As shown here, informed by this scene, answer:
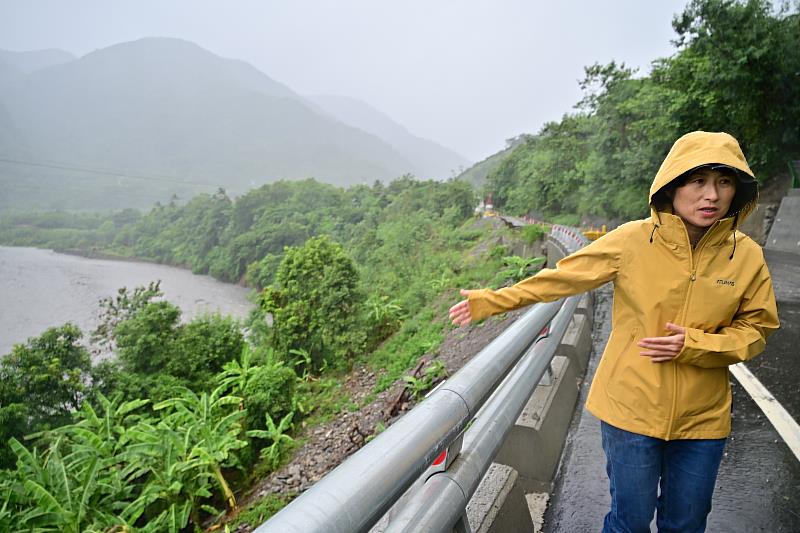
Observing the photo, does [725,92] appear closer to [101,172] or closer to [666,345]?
[666,345]

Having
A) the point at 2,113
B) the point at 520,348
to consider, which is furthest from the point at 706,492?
the point at 2,113

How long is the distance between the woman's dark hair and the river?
27807 mm

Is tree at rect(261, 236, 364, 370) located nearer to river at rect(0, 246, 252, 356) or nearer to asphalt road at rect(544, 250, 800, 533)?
asphalt road at rect(544, 250, 800, 533)

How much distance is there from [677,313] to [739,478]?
1915 mm

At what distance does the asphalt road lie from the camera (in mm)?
2361

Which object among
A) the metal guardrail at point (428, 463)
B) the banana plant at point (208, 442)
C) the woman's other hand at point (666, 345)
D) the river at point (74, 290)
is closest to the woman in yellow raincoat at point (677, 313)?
the woman's other hand at point (666, 345)

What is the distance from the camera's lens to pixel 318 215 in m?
65.9

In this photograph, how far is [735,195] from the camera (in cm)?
168

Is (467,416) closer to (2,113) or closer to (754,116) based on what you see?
(754,116)

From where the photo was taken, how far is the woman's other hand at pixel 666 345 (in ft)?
5.05

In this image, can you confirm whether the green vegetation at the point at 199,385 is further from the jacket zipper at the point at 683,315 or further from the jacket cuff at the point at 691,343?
the jacket cuff at the point at 691,343

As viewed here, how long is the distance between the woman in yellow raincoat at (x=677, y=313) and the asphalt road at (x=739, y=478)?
806mm

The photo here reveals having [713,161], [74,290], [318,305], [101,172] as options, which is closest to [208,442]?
[318,305]

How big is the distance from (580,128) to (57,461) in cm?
4514
